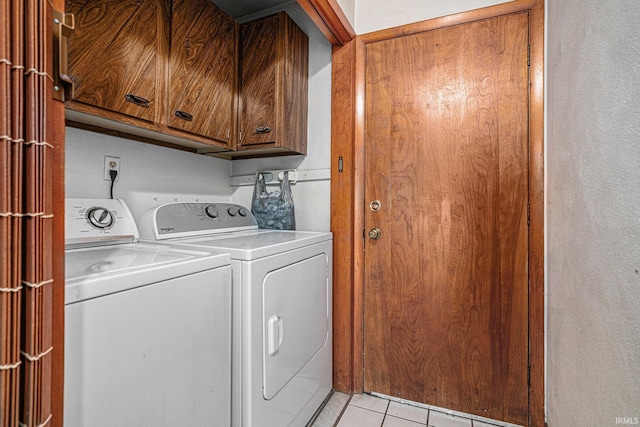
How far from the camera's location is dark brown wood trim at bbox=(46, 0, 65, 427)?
0.51m

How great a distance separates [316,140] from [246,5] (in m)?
0.93

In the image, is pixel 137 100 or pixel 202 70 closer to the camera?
pixel 137 100

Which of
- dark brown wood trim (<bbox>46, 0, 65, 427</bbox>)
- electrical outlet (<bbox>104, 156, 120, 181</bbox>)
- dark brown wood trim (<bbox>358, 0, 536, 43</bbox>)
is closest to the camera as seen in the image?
dark brown wood trim (<bbox>46, 0, 65, 427</bbox>)

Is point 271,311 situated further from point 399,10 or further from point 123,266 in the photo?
point 399,10

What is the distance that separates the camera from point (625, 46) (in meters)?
0.78

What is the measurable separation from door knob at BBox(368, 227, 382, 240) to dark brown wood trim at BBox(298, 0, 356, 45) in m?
1.13

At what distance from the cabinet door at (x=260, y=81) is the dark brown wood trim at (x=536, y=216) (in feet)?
4.28

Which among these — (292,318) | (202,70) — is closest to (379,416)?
(292,318)

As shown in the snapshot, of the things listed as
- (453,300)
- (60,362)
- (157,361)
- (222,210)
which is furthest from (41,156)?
(453,300)

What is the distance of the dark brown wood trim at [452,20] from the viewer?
1.52 meters

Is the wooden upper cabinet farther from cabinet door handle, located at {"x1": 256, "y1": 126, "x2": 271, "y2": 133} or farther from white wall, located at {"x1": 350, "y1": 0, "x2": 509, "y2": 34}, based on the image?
white wall, located at {"x1": 350, "y1": 0, "x2": 509, "y2": 34}

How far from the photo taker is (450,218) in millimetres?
1641

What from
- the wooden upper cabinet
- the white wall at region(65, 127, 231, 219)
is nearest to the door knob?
the wooden upper cabinet

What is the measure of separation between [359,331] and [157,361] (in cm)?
125
